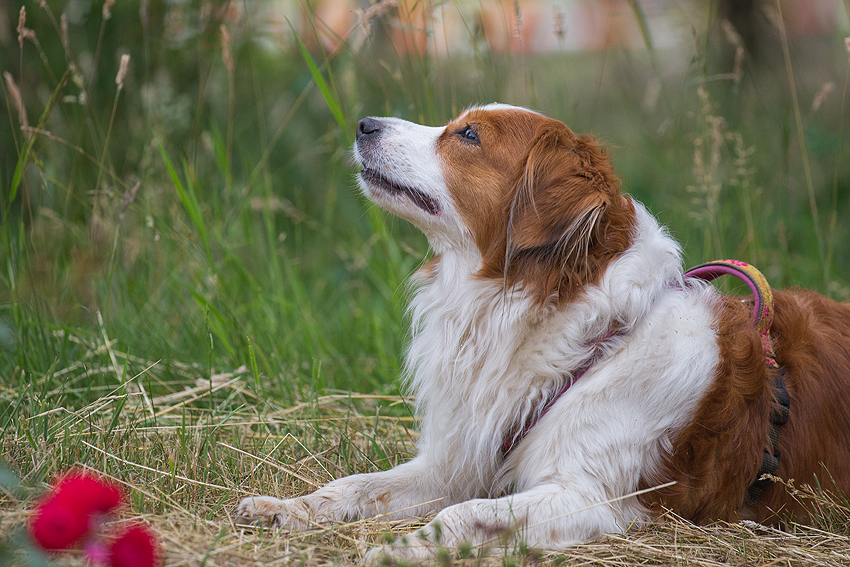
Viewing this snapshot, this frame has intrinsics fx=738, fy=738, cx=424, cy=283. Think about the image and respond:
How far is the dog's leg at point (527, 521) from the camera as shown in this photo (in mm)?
1837

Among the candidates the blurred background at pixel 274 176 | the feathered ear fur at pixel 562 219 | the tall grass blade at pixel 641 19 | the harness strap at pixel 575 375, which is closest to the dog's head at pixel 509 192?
the feathered ear fur at pixel 562 219

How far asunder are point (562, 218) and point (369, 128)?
76cm

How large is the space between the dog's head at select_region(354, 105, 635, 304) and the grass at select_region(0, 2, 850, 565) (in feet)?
1.59

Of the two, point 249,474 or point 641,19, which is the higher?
point 641,19

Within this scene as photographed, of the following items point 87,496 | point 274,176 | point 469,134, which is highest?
point 469,134

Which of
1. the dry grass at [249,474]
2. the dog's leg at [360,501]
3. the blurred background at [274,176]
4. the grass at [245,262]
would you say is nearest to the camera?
the dry grass at [249,474]

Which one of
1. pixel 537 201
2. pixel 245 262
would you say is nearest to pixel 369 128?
pixel 537 201

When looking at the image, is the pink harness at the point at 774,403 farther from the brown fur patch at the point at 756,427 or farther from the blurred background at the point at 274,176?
the blurred background at the point at 274,176

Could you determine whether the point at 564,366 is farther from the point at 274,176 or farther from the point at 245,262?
the point at 274,176

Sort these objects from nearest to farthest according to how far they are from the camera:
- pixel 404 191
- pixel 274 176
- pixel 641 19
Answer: pixel 404 191
pixel 641 19
pixel 274 176

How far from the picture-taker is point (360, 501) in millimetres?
2229

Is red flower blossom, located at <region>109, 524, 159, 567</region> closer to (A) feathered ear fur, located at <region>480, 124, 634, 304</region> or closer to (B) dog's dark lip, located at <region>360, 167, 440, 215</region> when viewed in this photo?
(A) feathered ear fur, located at <region>480, 124, 634, 304</region>

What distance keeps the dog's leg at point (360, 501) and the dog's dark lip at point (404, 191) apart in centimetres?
83

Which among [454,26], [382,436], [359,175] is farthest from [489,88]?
[382,436]
